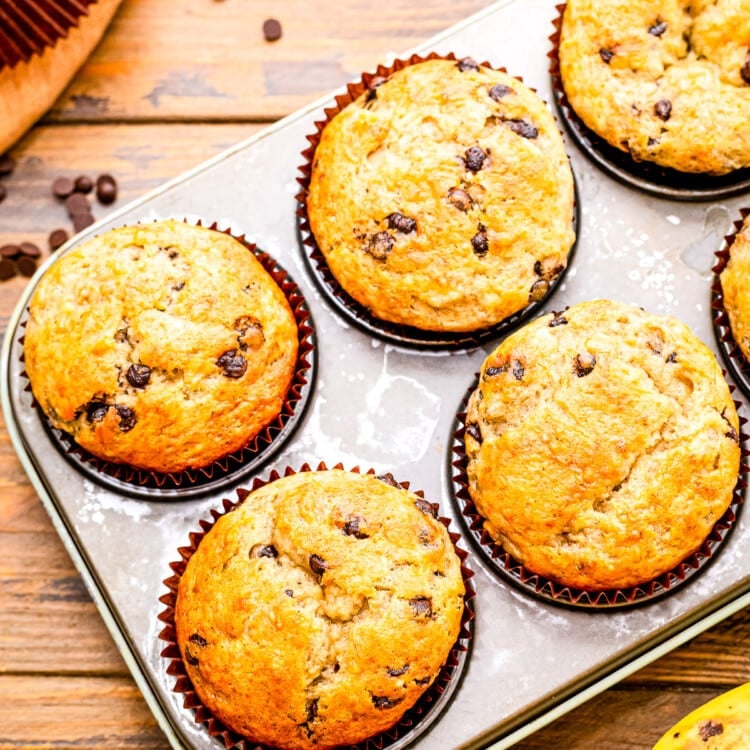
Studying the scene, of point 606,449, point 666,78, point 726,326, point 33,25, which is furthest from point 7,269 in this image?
point 726,326

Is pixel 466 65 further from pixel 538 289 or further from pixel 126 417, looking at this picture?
pixel 126 417

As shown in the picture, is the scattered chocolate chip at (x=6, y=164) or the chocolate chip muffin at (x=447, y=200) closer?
the chocolate chip muffin at (x=447, y=200)

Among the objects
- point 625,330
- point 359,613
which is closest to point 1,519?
point 359,613

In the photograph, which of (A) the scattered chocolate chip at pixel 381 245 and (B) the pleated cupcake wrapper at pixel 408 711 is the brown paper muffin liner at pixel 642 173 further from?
(B) the pleated cupcake wrapper at pixel 408 711

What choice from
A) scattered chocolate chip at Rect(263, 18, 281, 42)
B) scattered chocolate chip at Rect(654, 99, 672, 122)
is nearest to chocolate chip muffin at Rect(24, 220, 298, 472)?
scattered chocolate chip at Rect(263, 18, 281, 42)

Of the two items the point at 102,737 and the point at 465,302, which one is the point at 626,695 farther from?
the point at 102,737

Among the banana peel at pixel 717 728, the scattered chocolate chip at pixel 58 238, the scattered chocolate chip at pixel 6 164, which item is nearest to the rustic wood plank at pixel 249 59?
the scattered chocolate chip at pixel 6 164
